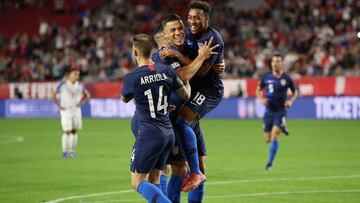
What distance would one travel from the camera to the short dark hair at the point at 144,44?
9.26 m

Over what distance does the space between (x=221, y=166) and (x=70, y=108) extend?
535cm

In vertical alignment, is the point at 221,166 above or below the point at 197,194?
below

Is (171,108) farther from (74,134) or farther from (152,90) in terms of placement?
(74,134)

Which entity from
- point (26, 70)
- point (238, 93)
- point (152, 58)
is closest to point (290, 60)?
point (238, 93)

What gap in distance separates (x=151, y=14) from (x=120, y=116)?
25.9ft

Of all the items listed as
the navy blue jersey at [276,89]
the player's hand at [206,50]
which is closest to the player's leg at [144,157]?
the player's hand at [206,50]

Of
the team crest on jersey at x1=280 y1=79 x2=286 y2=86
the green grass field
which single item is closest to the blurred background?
the green grass field

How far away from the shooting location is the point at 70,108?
22297 mm

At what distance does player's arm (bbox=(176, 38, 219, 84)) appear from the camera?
9.83 metres

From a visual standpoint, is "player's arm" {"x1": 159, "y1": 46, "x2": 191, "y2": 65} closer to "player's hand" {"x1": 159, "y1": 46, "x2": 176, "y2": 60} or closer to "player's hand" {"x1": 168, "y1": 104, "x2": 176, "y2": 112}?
"player's hand" {"x1": 159, "y1": 46, "x2": 176, "y2": 60}

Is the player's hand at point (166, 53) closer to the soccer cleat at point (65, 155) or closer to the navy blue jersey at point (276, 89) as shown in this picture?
A: the navy blue jersey at point (276, 89)

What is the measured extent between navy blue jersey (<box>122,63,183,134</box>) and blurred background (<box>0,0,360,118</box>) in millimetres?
24035

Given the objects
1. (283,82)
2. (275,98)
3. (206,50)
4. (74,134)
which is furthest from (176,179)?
(74,134)

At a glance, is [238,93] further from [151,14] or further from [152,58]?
[152,58]
